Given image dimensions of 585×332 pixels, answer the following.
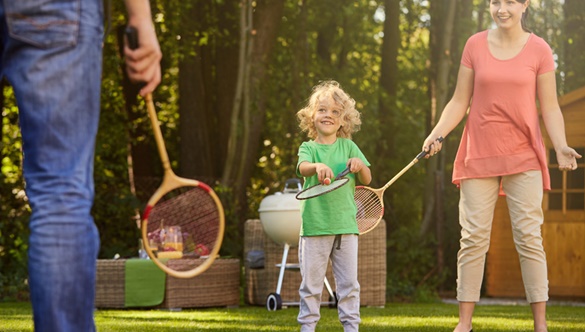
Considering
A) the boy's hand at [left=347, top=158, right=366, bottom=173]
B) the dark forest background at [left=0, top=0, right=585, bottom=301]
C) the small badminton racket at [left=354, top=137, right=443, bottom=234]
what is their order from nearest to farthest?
the boy's hand at [left=347, top=158, right=366, bottom=173] < the small badminton racket at [left=354, top=137, right=443, bottom=234] < the dark forest background at [left=0, top=0, right=585, bottom=301]

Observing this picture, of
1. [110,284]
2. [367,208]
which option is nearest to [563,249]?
[110,284]

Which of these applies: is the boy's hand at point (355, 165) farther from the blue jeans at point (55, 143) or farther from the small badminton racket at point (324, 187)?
the blue jeans at point (55, 143)

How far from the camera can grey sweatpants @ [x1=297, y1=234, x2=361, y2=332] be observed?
482 centimetres

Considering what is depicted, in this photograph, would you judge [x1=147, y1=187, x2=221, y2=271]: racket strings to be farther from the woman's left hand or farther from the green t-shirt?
the woman's left hand

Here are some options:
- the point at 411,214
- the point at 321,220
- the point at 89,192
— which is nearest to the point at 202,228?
the point at 321,220

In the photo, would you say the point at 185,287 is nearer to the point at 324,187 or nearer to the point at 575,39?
the point at 324,187

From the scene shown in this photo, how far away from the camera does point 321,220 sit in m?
4.86

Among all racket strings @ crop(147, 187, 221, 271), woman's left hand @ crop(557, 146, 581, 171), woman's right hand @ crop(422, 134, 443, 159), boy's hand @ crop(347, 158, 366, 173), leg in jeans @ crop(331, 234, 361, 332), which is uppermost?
woman's right hand @ crop(422, 134, 443, 159)

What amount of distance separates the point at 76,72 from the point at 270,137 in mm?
10876

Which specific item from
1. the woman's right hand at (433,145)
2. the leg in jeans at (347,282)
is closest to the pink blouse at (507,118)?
the woman's right hand at (433,145)

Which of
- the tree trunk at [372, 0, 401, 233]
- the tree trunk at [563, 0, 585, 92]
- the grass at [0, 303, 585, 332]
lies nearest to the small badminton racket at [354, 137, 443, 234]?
the grass at [0, 303, 585, 332]

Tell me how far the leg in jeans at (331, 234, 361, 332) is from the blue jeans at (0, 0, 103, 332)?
2.62 meters

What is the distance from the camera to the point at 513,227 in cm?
482

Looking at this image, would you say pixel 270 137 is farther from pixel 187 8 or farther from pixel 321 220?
pixel 321 220
